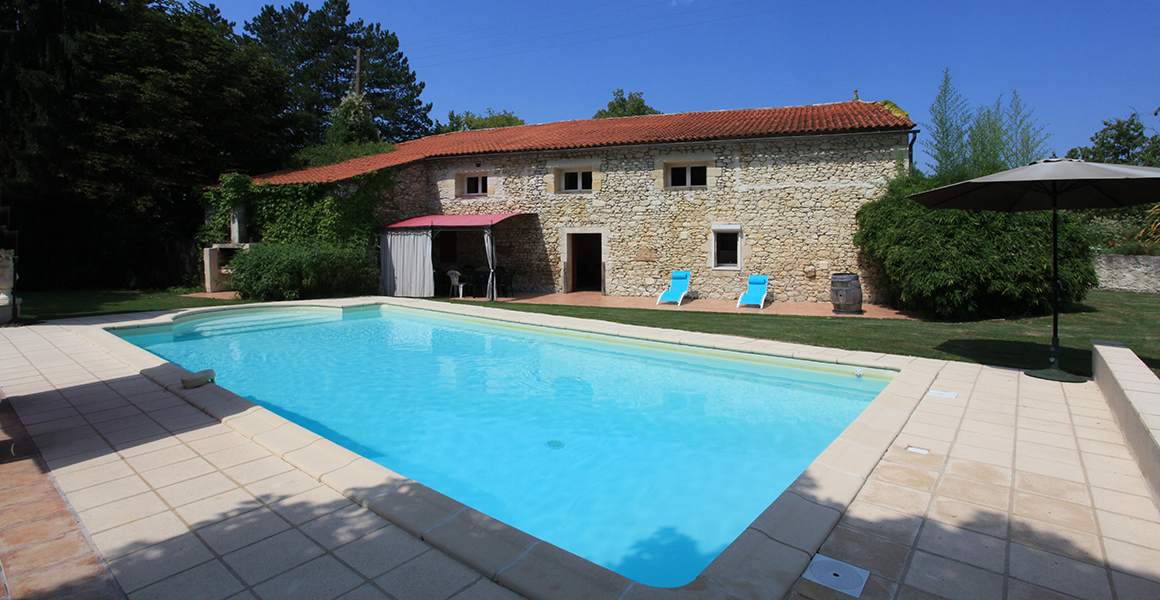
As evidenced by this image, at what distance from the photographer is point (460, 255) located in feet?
58.7

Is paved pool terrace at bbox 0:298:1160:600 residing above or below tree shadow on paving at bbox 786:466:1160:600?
above

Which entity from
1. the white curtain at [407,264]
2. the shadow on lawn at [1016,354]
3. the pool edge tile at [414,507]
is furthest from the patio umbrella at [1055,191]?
the white curtain at [407,264]

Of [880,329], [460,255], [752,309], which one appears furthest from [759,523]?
[460,255]

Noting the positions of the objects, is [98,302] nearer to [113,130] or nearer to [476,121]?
[113,130]

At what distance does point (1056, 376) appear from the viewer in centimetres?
546

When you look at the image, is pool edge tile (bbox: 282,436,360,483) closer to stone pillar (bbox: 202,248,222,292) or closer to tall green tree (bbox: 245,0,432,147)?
stone pillar (bbox: 202,248,222,292)

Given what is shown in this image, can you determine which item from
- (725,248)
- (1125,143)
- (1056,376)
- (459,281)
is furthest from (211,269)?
(1125,143)

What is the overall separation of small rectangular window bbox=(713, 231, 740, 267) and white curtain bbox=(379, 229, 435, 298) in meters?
7.89

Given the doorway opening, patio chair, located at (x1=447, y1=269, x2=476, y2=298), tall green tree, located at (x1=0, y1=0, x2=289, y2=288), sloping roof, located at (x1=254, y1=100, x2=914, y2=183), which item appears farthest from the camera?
the doorway opening

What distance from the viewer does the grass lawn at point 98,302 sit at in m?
10.9

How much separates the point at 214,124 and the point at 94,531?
1952 centimetres

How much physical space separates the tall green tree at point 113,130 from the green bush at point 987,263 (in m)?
19.4

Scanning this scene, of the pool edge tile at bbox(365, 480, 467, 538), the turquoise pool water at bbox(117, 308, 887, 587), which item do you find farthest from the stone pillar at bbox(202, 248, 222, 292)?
the pool edge tile at bbox(365, 480, 467, 538)

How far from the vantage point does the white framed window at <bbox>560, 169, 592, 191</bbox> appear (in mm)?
16141
